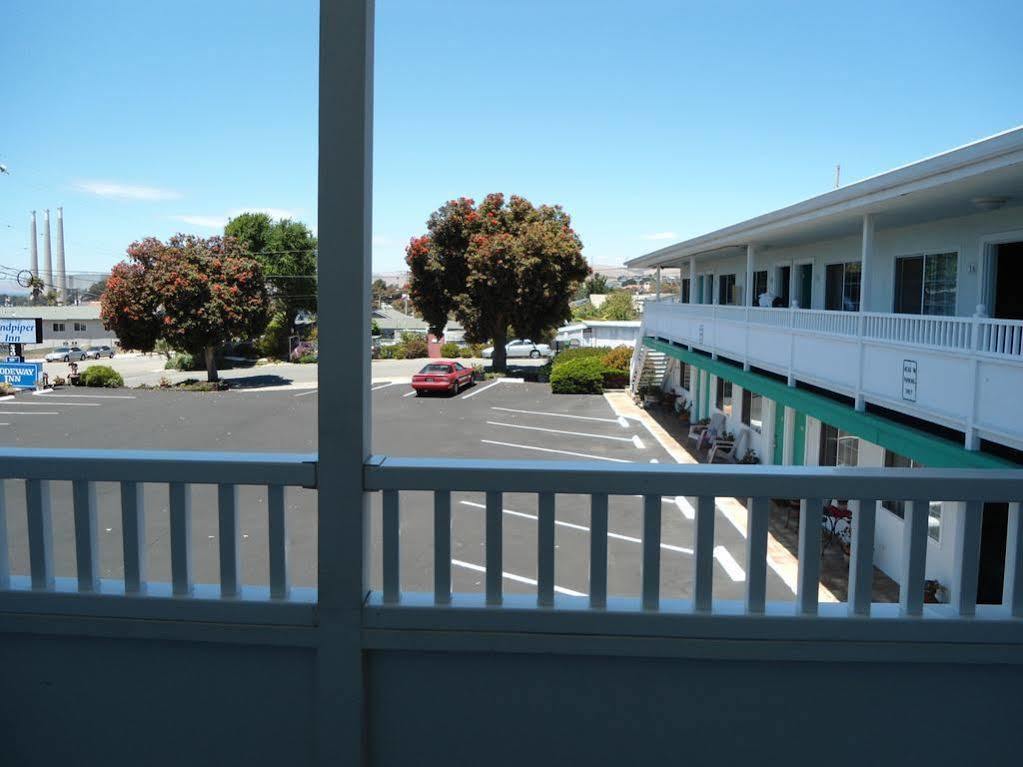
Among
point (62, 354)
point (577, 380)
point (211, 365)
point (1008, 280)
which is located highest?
point (1008, 280)

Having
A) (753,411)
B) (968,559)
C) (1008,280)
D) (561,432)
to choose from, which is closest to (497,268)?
(561,432)

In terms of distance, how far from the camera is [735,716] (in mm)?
2131

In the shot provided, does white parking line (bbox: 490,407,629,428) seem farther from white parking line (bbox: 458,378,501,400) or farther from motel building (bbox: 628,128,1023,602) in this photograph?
motel building (bbox: 628,128,1023,602)

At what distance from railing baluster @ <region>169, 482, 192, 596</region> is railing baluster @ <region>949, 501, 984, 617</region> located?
221cm

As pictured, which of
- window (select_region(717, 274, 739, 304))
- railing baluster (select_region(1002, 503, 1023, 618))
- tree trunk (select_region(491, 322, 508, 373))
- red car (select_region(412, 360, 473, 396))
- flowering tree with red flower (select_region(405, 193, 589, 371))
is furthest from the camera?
tree trunk (select_region(491, 322, 508, 373))

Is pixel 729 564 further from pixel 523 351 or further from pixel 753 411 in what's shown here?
pixel 523 351

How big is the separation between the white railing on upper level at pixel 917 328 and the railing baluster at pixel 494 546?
5.89m

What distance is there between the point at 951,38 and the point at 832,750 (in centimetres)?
480

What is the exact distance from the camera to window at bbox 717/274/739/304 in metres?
23.0

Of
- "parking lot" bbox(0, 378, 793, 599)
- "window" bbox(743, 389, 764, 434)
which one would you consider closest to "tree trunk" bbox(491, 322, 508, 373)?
"parking lot" bbox(0, 378, 793, 599)

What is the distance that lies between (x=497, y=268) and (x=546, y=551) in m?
33.8

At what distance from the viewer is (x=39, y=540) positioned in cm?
235

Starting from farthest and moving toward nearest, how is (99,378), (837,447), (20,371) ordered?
(99,378)
(20,371)
(837,447)

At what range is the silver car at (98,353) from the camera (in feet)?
140
